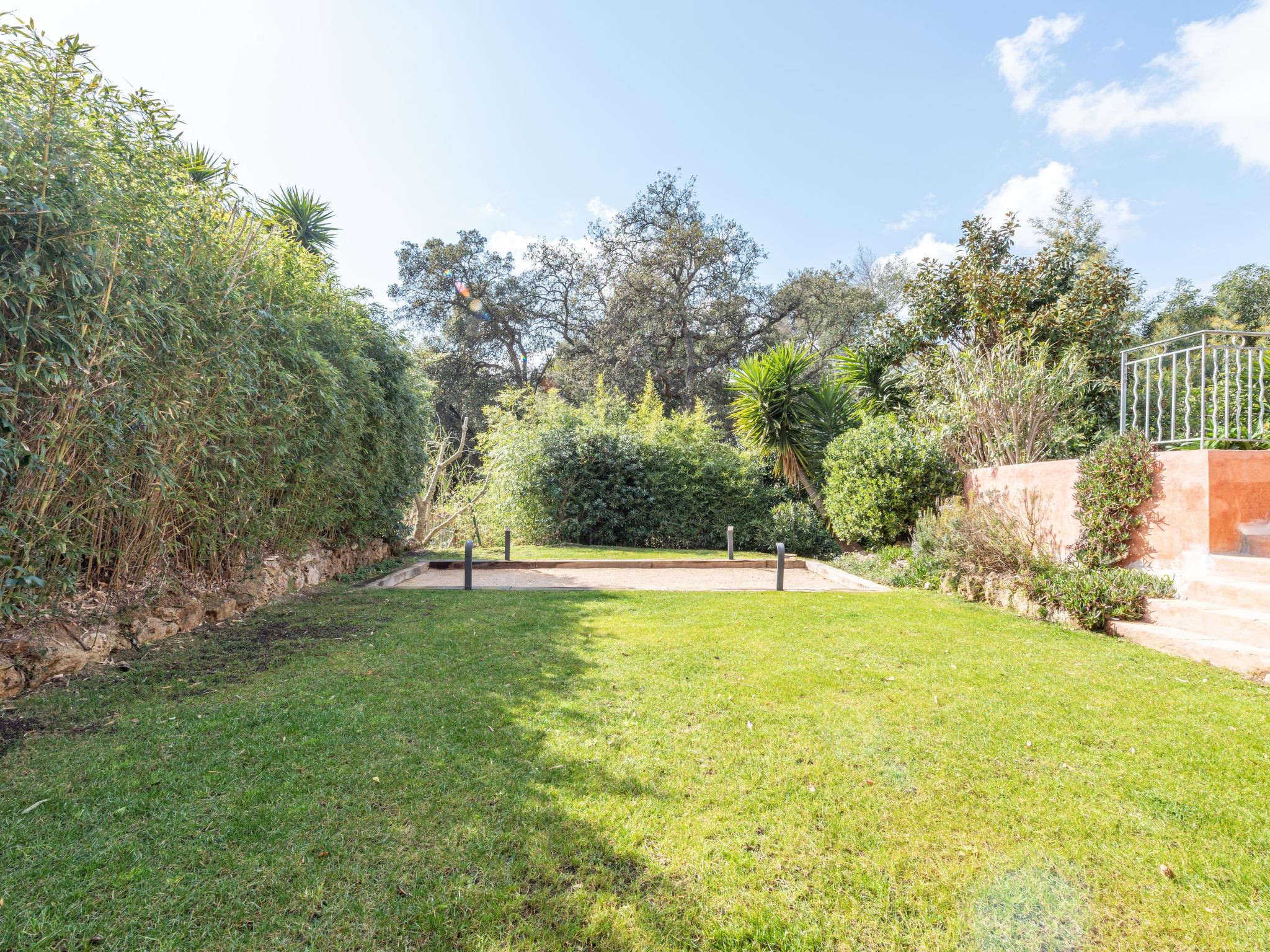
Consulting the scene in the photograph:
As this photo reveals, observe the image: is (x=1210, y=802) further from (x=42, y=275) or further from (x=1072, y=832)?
(x=42, y=275)

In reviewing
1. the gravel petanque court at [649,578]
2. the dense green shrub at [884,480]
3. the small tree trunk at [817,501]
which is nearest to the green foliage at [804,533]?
the small tree trunk at [817,501]

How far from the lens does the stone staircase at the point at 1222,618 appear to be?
3.81 metres

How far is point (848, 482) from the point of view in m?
9.05

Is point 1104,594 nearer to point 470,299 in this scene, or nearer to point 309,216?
point 309,216

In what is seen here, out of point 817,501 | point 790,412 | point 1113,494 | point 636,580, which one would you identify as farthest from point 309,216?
point 1113,494

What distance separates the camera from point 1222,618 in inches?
160

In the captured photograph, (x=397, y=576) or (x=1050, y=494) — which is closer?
(x=1050, y=494)

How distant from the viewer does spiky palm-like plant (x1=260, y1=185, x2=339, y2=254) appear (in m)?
8.70

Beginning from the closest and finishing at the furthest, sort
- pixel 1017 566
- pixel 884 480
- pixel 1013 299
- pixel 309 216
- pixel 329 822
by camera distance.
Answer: pixel 329 822, pixel 1017 566, pixel 884 480, pixel 309 216, pixel 1013 299

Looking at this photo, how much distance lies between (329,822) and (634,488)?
31.5 feet

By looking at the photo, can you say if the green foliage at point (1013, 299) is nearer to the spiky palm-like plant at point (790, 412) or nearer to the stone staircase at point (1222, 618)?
the spiky palm-like plant at point (790, 412)

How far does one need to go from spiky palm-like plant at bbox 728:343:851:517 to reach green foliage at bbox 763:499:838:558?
0.34 metres

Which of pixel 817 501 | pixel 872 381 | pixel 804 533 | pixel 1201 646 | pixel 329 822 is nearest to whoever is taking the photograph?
pixel 329 822

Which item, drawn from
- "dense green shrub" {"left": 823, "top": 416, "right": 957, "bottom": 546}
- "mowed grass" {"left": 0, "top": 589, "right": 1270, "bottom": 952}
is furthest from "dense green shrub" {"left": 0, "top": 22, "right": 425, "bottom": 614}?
"dense green shrub" {"left": 823, "top": 416, "right": 957, "bottom": 546}
